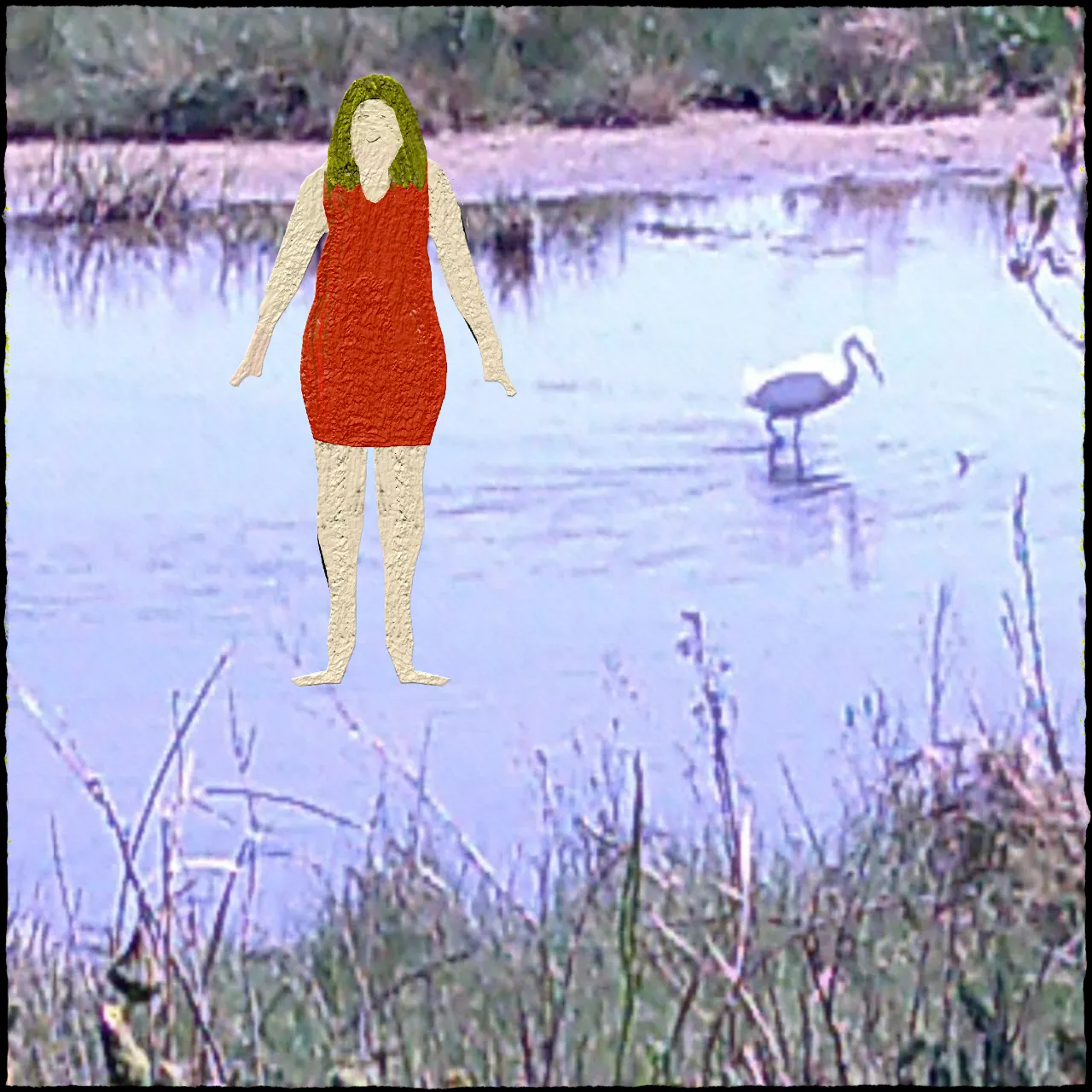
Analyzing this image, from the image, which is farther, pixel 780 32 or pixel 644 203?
pixel 644 203

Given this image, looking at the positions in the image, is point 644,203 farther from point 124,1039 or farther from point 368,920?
point 124,1039

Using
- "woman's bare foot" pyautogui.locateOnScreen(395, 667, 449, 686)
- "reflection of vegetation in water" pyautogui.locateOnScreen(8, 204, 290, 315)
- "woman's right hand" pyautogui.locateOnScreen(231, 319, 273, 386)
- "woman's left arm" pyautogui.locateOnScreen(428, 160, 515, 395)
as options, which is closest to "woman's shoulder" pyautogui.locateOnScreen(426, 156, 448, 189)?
"woman's left arm" pyautogui.locateOnScreen(428, 160, 515, 395)

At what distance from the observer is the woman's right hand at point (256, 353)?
119 inches

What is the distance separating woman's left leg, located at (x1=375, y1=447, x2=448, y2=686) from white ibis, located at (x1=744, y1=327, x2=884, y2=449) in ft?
2.81

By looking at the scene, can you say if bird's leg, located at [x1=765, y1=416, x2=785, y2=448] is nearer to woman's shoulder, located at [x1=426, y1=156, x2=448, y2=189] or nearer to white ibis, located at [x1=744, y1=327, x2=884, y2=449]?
white ibis, located at [x1=744, y1=327, x2=884, y2=449]

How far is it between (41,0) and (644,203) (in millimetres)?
1244

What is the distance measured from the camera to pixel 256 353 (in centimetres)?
304

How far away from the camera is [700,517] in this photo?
12.1 ft

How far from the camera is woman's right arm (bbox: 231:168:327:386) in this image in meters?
2.94

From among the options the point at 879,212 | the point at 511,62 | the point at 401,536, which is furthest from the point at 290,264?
the point at 879,212

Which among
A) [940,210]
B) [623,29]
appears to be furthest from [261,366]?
[940,210]

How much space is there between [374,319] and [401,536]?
326 millimetres

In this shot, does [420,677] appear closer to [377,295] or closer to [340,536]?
[340,536]

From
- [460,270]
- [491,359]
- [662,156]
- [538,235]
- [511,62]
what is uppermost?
[511,62]
